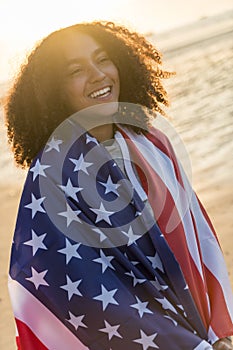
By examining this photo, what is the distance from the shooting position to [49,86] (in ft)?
8.97

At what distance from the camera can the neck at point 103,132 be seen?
2.73m

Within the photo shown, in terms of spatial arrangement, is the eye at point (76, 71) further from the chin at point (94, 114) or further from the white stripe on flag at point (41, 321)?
the white stripe on flag at point (41, 321)

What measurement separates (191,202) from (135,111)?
1.40ft

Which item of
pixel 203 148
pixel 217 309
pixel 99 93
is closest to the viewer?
pixel 99 93

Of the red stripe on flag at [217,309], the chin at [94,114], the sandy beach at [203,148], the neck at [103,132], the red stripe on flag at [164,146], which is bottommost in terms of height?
the sandy beach at [203,148]

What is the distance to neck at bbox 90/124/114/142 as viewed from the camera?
8.97ft

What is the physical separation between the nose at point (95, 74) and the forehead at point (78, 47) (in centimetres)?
5

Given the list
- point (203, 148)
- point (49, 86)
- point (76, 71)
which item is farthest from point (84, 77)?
point (203, 148)

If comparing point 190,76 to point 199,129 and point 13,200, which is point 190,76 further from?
point 13,200

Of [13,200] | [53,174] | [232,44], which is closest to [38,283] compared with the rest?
[53,174]

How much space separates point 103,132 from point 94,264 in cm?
56

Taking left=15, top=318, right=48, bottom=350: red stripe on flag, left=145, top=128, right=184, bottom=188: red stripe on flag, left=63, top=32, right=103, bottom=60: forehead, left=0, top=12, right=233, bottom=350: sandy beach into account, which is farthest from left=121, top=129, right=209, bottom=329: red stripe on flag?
left=0, top=12, right=233, bottom=350: sandy beach

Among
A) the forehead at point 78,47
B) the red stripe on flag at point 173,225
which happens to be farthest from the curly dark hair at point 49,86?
the red stripe on flag at point 173,225

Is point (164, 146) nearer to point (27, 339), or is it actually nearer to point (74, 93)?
point (74, 93)
